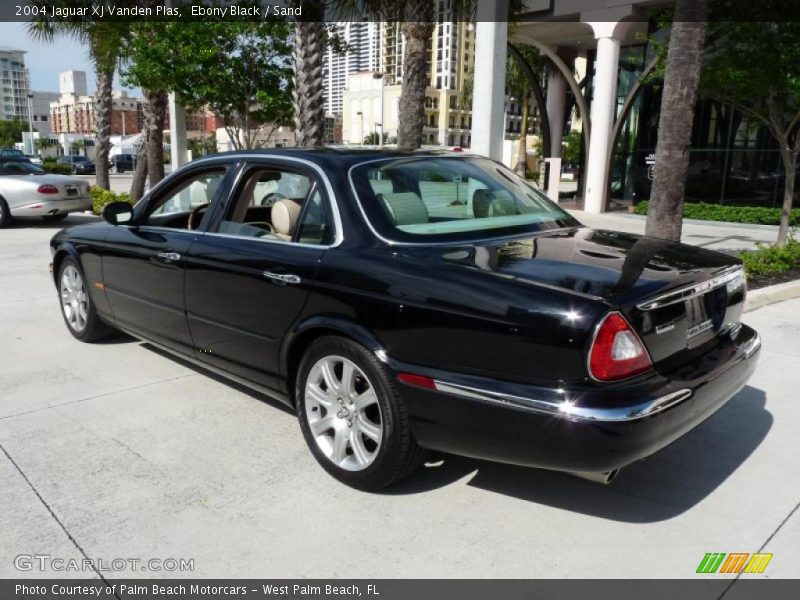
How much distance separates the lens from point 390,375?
3139mm

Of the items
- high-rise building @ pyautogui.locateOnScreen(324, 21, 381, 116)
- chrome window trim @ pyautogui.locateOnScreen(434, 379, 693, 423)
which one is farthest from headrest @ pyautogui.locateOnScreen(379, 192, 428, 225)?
high-rise building @ pyautogui.locateOnScreen(324, 21, 381, 116)

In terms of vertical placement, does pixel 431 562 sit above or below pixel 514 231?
below

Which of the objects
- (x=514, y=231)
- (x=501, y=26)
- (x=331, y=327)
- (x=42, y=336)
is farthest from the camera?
(x=501, y=26)

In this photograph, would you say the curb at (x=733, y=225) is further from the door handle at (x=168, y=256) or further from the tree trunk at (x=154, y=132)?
the door handle at (x=168, y=256)

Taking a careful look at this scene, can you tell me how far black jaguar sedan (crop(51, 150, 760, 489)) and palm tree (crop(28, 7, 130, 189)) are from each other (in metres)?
13.3

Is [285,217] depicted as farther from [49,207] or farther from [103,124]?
[103,124]

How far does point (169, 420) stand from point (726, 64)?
921 cm

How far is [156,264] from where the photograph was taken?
4.61 m

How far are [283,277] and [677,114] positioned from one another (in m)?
6.20

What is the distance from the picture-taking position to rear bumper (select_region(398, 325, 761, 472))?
2709 mm

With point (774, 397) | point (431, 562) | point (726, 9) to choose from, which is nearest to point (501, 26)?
point (726, 9)

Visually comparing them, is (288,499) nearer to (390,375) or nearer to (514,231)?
(390,375)

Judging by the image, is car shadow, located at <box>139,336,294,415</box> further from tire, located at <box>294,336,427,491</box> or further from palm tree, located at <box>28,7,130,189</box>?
palm tree, located at <box>28,7,130,189</box>

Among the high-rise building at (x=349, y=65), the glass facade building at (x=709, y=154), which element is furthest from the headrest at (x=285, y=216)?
the high-rise building at (x=349, y=65)
